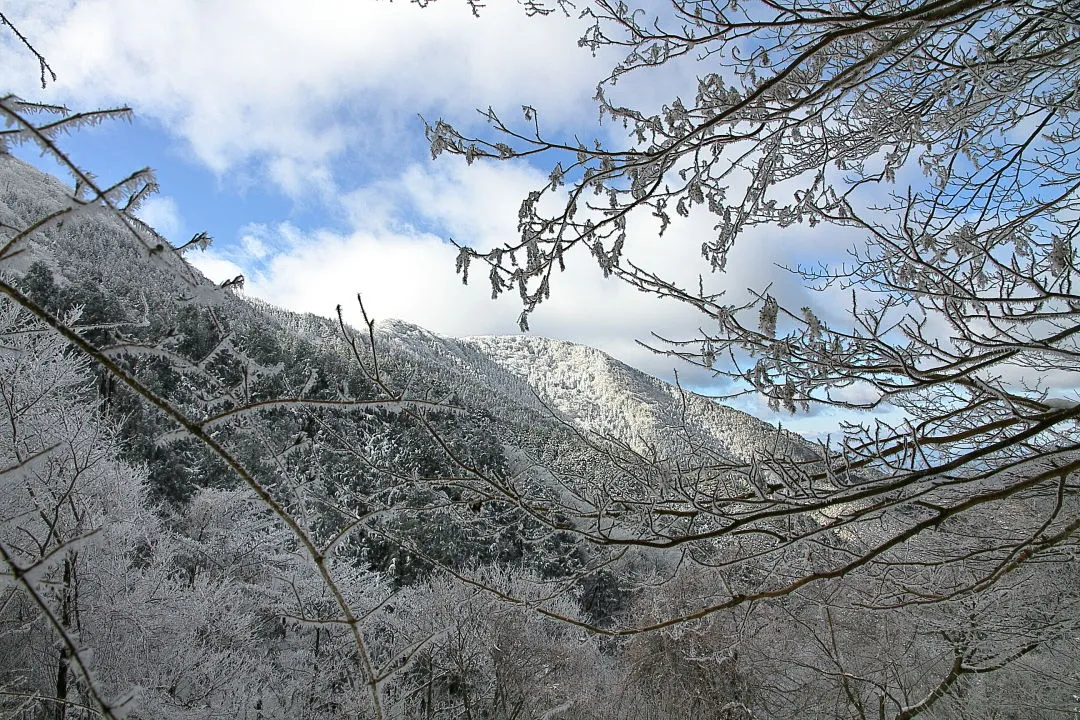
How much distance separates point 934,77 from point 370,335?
2.72m

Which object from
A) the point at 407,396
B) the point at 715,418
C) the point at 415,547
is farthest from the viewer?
the point at 715,418

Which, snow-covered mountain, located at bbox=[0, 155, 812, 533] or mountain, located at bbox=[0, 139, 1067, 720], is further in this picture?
mountain, located at bbox=[0, 139, 1067, 720]

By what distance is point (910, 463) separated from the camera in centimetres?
149

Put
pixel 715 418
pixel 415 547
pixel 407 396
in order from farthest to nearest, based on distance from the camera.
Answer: pixel 715 418 < pixel 415 547 < pixel 407 396

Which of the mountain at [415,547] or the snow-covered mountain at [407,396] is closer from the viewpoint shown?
the snow-covered mountain at [407,396]

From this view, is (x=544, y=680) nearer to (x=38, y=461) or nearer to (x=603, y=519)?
(x=603, y=519)

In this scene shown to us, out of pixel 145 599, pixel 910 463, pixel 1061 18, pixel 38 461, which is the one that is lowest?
pixel 145 599

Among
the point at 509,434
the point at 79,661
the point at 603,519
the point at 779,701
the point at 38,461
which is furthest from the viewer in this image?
the point at 779,701

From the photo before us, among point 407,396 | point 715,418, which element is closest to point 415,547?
point 407,396

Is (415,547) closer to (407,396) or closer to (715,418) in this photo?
(407,396)

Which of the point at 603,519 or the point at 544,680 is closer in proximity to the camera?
the point at 603,519

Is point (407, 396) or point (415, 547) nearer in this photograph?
point (407, 396)

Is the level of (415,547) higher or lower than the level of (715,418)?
lower

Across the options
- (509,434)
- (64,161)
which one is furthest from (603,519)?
(64,161)
